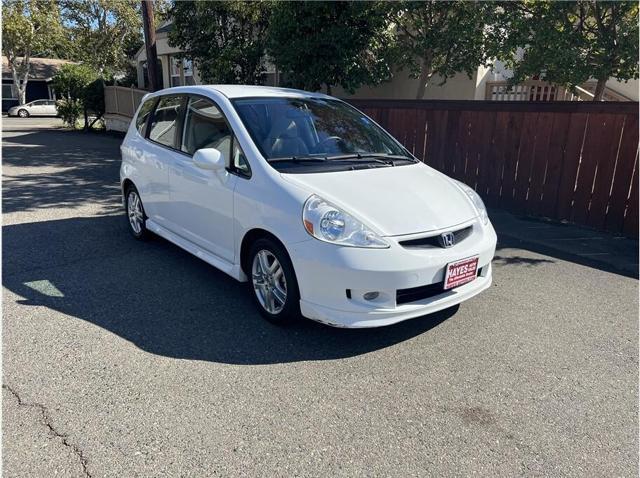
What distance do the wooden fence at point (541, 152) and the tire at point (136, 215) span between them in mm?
5162

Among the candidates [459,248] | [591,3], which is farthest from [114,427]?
[591,3]

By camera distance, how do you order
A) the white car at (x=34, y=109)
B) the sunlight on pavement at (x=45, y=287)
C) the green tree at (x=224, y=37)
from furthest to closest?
the white car at (x=34, y=109) → the green tree at (x=224, y=37) → the sunlight on pavement at (x=45, y=287)

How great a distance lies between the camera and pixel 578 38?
7.25 meters

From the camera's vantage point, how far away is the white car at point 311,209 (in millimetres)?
3258

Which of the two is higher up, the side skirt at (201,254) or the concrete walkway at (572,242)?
the side skirt at (201,254)

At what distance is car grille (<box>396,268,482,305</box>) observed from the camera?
130 inches

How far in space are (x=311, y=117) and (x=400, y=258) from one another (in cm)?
188

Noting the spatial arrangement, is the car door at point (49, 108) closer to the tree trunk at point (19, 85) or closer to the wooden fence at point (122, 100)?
the tree trunk at point (19, 85)

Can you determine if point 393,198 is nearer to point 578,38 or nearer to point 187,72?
point 578,38

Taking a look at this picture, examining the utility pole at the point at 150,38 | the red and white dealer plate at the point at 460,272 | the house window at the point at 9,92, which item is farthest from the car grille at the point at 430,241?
the house window at the point at 9,92

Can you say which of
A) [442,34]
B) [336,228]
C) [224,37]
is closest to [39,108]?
[224,37]

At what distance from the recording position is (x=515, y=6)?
7.85m

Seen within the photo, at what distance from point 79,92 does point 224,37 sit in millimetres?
9114

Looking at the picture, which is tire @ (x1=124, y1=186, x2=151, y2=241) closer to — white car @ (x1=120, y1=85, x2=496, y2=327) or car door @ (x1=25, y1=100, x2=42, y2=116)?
white car @ (x1=120, y1=85, x2=496, y2=327)
